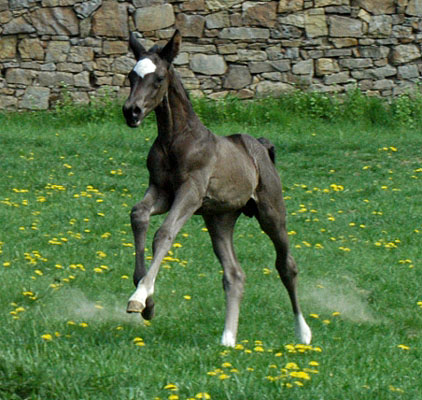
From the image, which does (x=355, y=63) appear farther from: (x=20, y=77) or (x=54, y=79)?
(x=20, y=77)

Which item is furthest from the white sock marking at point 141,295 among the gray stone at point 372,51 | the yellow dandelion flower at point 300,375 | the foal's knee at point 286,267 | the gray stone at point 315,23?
the gray stone at point 372,51

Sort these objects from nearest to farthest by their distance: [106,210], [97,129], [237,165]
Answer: [237,165]
[106,210]
[97,129]

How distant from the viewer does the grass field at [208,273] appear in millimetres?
5613

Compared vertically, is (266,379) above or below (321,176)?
above

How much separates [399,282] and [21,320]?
392cm

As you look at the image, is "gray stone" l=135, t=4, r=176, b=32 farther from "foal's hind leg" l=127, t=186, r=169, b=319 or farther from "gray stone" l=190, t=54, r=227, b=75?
"foal's hind leg" l=127, t=186, r=169, b=319

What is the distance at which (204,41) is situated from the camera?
714 inches

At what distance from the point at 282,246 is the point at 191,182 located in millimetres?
1256

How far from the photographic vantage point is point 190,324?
7.57 m

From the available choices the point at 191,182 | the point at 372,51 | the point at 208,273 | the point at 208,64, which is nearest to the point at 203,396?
the point at 191,182

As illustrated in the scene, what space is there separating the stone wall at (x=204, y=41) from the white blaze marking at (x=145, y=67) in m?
11.8

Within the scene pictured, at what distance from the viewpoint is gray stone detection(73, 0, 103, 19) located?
17938mm

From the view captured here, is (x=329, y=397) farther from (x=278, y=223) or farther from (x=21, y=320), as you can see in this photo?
(x=21, y=320)

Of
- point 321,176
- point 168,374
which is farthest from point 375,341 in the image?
point 321,176
